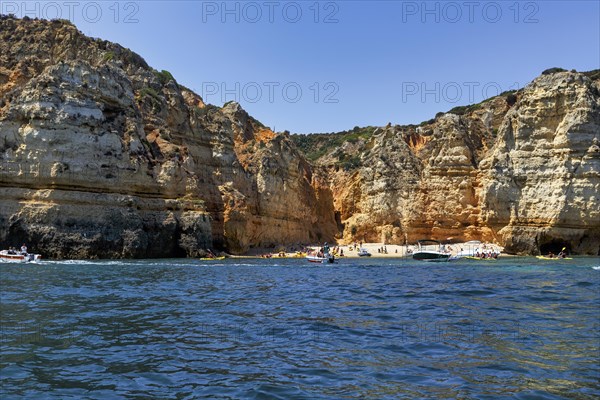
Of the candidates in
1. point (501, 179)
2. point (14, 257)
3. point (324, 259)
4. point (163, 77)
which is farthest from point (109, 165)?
point (501, 179)

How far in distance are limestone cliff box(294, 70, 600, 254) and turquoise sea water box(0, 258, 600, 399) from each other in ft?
146

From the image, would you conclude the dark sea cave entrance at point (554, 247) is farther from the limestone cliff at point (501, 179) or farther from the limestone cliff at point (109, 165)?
the limestone cliff at point (109, 165)

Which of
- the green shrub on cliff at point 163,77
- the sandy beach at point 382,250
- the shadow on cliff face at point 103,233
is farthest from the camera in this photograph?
the green shrub on cliff at point 163,77

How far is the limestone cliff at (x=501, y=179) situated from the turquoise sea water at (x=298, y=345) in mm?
44619

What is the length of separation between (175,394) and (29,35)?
73.5 meters

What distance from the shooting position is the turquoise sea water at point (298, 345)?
845cm

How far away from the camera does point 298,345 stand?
455 inches

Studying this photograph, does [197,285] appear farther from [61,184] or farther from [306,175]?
[306,175]

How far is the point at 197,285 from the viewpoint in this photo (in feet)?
82.3

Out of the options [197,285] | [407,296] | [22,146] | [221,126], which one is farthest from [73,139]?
[407,296]

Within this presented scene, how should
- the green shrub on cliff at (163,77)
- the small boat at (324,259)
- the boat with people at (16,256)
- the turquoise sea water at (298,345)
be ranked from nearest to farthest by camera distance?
the turquoise sea water at (298,345) < the boat with people at (16,256) < the small boat at (324,259) < the green shrub on cliff at (163,77)

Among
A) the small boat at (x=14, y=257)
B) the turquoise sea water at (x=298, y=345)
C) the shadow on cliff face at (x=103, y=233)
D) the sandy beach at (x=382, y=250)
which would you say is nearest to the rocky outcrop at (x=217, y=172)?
the shadow on cliff face at (x=103, y=233)

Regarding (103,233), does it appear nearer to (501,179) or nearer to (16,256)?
(16,256)

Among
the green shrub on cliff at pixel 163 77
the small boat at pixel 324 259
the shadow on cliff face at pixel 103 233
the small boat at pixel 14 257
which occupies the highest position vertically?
the green shrub on cliff at pixel 163 77
